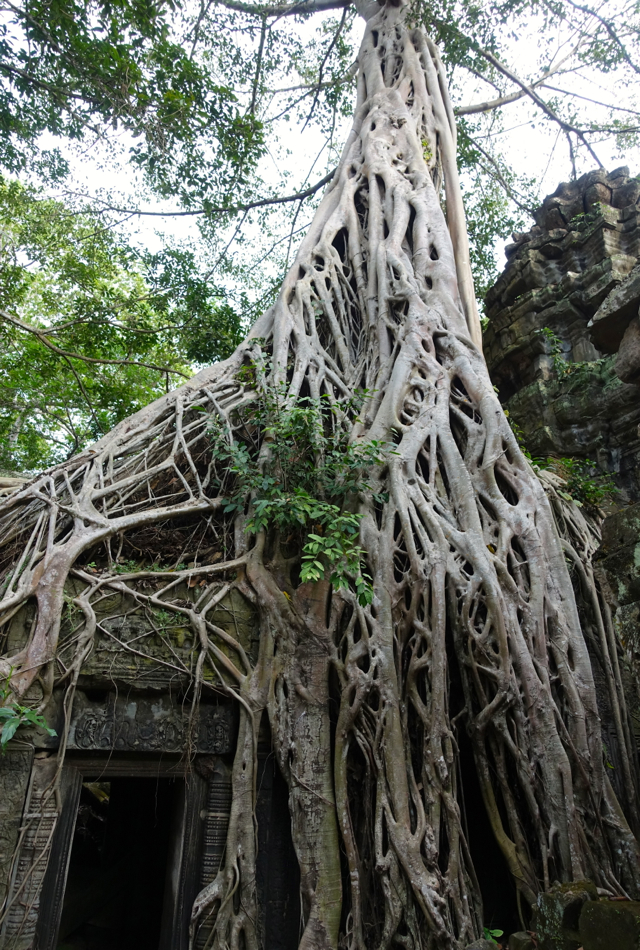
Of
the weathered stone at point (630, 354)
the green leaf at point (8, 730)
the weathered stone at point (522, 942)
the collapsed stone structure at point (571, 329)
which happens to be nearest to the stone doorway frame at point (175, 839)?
the green leaf at point (8, 730)

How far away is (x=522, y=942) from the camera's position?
2.09 meters

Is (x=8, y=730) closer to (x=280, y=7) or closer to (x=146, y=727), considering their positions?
(x=146, y=727)

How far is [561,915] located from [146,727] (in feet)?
6.69

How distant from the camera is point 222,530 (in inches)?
155

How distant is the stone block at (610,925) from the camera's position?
1.67m

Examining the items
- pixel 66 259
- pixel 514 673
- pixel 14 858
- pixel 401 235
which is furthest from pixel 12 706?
pixel 66 259

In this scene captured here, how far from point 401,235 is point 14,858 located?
4.68 m

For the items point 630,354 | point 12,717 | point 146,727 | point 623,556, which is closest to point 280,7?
point 630,354

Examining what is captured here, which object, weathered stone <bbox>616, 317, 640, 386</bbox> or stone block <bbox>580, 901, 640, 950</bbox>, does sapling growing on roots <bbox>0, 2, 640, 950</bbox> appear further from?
weathered stone <bbox>616, 317, 640, 386</bbox>

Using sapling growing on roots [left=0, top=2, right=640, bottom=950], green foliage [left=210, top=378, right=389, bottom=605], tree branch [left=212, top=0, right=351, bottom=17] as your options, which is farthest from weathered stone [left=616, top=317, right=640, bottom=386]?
tree branch [left=212, top=0, right=351, bottom=17]

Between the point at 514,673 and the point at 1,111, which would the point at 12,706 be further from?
the point at 1,111

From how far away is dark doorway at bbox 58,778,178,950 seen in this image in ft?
15.9

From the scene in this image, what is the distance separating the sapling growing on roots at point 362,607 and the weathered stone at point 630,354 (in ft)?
3.95

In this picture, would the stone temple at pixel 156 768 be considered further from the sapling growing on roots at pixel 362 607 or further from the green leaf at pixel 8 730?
the green leaf at pixel 8 730
